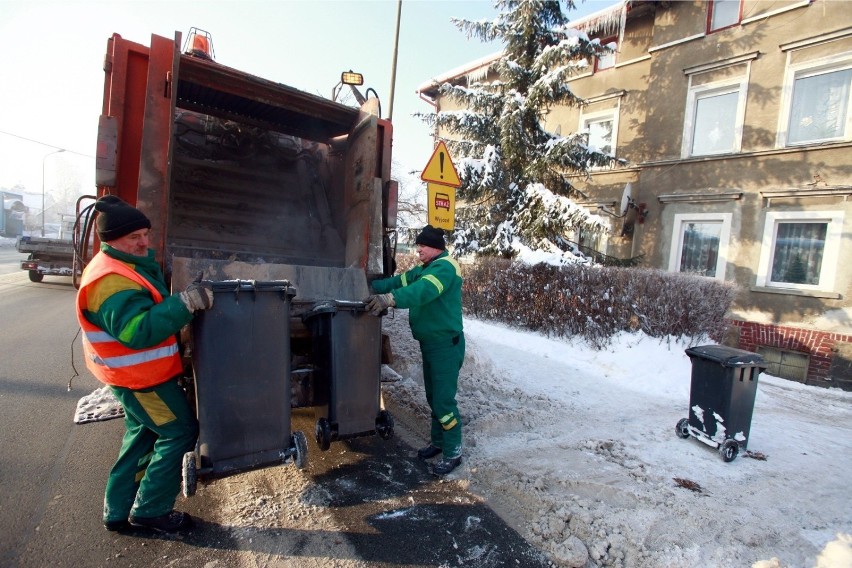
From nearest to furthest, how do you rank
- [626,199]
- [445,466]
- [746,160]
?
[445,466], [746,160], [626,199]

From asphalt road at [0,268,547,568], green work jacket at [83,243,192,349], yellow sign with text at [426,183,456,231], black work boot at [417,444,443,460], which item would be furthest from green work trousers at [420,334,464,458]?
yellow sign with text at [426,183,456,231]

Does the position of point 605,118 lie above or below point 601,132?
above

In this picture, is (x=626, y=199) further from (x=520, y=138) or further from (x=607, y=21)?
(x=607, y=21)

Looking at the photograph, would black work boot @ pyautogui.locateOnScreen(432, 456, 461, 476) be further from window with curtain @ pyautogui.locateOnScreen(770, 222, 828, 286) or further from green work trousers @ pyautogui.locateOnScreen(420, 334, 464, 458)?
window with curtain @ pyautogui.locateOnScreen(770, 222, 828, 286)

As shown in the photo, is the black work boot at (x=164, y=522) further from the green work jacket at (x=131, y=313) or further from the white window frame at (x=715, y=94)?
the white window frame at (x=715, y=94)

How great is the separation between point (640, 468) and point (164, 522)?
2958 millimetres

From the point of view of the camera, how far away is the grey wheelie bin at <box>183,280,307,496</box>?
220cm

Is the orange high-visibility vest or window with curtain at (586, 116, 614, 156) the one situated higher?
window with curtain at (586, 116, 614, 156)

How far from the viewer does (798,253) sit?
27.5ft

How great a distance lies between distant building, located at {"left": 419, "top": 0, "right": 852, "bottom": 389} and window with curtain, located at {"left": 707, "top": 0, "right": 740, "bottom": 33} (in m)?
0.02

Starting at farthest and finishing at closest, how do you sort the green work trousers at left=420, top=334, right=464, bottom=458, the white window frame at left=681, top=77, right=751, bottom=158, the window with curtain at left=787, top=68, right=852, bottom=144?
the white window frame at left=681, top=77, right=751, bottom=158 < the window with curtain at left=787, top=68, right=852, bottom=144 < the green work trousers at left=420, top=334, right=464, bottom=458

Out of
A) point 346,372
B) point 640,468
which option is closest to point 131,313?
point 346,372

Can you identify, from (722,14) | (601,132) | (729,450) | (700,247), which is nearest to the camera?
(729,450)

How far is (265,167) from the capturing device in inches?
201
